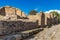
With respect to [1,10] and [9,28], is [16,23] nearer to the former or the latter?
[9,28]

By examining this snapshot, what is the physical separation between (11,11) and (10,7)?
0.85 metres

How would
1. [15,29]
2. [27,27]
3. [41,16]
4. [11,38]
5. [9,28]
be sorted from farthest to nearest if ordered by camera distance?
[41,16]
[27,27]
[15,29]
[9,28]
[11,38]

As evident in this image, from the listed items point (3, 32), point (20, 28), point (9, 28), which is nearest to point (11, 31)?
point (9, 28)

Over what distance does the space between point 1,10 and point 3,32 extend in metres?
18.5

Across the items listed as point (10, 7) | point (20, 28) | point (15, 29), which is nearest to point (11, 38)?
point (15, 29)

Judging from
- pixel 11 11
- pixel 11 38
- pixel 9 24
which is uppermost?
pixel 11 11

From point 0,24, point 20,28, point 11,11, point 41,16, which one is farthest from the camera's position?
point 11,11

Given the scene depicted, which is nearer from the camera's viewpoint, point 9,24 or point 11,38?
point 11,38

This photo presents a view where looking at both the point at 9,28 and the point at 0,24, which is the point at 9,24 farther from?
the point at 0,24

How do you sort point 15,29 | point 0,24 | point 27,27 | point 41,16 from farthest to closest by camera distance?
point 41,16
point 27,27
point 15,29
point 0,24

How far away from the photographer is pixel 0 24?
6.88m

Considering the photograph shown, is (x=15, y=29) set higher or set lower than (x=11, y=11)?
lower

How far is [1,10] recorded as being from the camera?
24.9 metres

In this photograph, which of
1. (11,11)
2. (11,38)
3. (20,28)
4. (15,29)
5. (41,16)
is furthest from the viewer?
(11,11)
